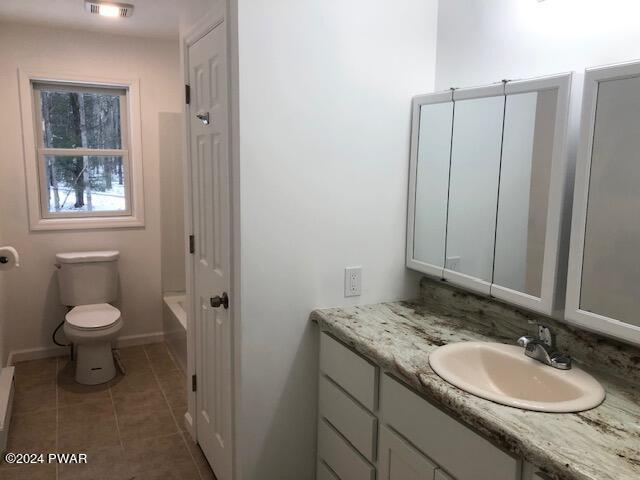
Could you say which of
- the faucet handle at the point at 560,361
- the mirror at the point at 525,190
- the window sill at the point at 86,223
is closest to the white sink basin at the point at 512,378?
the faucet handle at the point at 560,361

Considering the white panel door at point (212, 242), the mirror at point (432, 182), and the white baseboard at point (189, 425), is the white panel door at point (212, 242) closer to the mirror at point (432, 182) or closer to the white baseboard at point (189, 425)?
the white baseboard at point (189, 425)

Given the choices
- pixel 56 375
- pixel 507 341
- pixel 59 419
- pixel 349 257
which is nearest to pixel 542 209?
pixel 507 341

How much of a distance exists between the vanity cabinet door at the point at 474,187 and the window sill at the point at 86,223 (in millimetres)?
2708

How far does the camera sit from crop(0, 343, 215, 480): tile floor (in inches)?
96.5

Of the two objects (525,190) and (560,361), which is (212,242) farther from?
(560,361)

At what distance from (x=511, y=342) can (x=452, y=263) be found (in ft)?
1.26

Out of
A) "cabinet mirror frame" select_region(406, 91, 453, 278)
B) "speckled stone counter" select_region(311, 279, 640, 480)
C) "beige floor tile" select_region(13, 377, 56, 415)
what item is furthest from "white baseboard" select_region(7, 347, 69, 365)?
"cabinet mirror frame" select_region(406, 91, 453, 278)

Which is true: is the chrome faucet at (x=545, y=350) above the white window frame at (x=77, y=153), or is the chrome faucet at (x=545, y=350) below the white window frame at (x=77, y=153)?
below

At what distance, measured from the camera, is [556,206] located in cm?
157

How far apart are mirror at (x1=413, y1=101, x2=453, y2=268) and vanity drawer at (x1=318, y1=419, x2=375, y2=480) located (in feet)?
2.54

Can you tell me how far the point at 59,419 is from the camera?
291cm

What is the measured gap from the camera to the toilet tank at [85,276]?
3607 mm

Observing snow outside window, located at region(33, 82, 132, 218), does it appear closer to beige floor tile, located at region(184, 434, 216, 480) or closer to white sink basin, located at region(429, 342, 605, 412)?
beige floor tile, located at region(184, 434, 216, 480)

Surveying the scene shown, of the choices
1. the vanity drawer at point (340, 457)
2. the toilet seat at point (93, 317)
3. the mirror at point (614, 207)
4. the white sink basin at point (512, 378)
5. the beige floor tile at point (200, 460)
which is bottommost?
the beige floor tile at point (200, 460)
